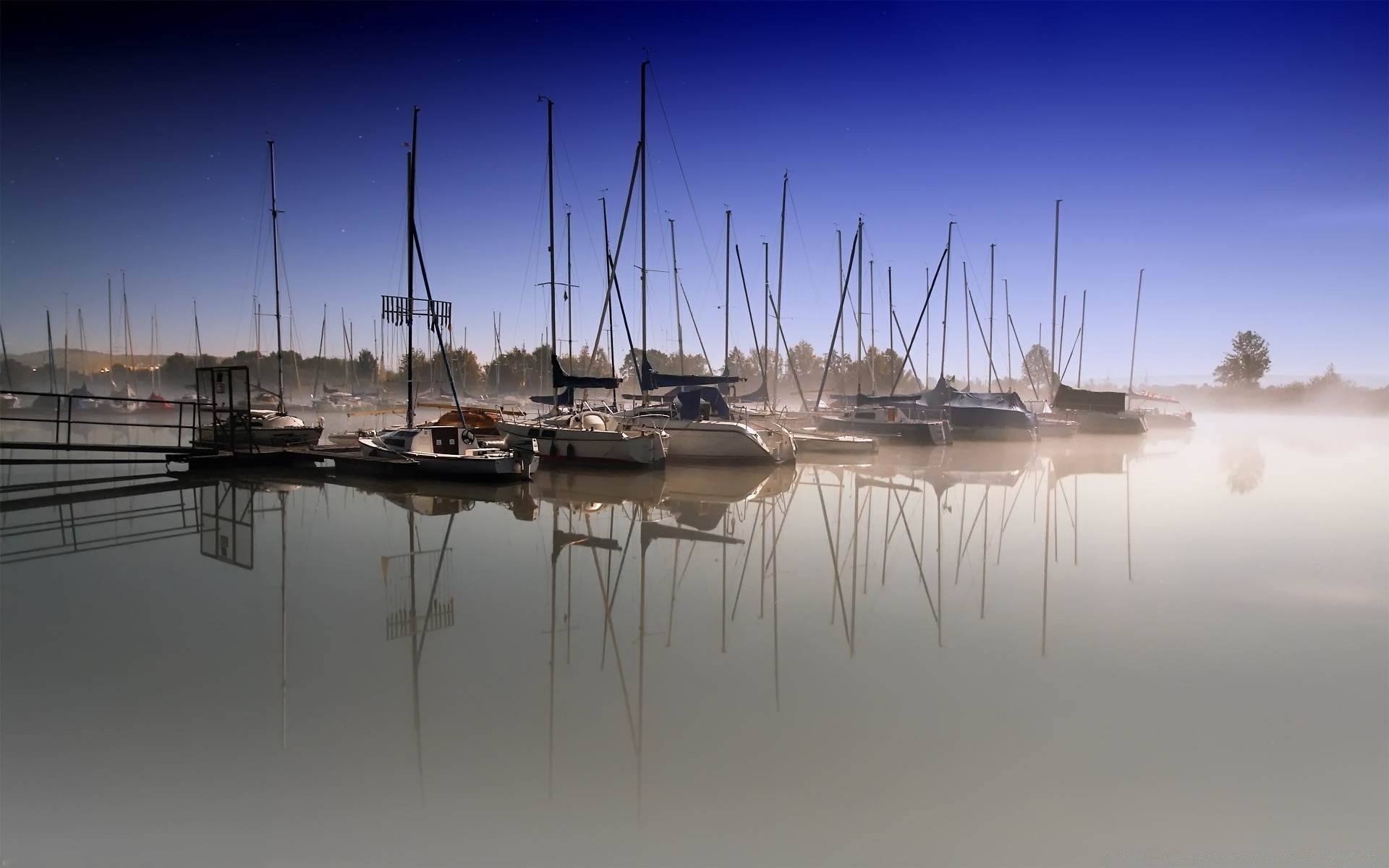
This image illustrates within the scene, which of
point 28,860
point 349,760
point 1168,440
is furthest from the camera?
point 1168,440

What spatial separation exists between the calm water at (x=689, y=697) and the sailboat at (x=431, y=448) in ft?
20.3

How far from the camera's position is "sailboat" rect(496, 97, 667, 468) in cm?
2288

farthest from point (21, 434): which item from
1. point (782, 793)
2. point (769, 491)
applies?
point (782, 793)

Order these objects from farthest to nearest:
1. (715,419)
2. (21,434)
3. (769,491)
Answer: (21,434) → (715,419) → (769,491)

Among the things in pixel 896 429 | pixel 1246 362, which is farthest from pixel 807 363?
pixel 896 429

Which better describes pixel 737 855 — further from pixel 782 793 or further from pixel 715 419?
pixel 715 419

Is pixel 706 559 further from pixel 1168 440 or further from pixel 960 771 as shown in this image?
pixel 1168 440

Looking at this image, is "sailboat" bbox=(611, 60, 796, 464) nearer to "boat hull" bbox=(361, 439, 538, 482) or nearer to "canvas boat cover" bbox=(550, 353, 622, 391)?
"canvas boat cover" bbox=(550, 353, 622, 391)

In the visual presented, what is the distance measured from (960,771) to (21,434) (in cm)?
4302

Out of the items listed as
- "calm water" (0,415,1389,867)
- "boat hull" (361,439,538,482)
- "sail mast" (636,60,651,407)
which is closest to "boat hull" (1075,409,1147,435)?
"sail mast" (636,60,651,407)

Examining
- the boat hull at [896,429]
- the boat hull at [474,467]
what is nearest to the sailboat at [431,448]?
the boat hull at [474,467]

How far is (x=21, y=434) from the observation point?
115 ft

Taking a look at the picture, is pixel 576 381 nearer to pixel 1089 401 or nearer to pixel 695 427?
pixel 695 427

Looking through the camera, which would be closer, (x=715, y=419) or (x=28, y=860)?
(x=28, y=860)
